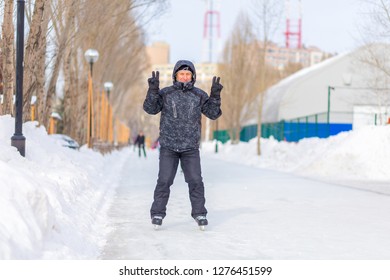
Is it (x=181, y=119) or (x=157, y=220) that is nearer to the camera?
(x=181, y=119)

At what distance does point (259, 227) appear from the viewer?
22.5 ft

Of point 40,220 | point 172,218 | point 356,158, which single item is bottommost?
point 356,158

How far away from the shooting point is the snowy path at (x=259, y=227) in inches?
209

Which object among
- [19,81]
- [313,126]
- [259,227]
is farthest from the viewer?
[313,126]

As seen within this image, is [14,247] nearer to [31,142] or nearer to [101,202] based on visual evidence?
[101,202]

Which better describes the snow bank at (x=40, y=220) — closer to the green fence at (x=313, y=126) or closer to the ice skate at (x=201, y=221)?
the ice skate at (x=201, y=221)

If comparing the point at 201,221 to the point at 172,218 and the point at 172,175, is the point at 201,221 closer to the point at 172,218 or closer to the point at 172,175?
the point at 172,175

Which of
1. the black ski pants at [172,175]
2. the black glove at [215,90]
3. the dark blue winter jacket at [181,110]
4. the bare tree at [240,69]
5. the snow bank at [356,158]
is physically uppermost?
the bare tree at [240,69]

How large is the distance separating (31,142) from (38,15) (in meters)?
2.97

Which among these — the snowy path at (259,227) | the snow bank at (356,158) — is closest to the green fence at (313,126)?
the snow bank at (356,158)

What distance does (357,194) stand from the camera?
1134cm

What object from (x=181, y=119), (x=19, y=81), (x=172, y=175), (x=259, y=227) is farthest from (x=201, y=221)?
(x=19, y=81)

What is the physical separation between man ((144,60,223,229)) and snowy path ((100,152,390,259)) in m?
0.41

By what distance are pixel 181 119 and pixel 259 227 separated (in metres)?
1.59
